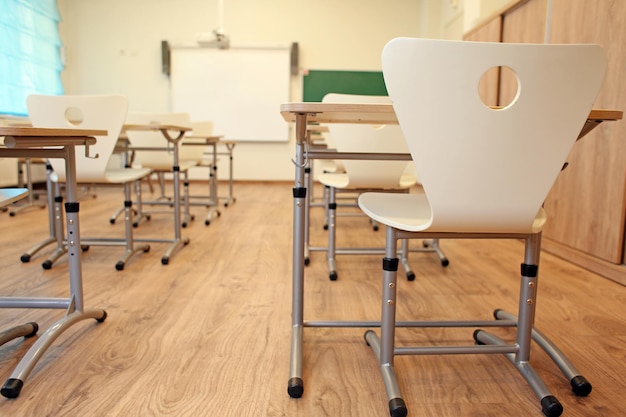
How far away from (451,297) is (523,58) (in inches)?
49.1

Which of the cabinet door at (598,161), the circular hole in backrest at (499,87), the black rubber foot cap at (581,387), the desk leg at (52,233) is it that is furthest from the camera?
the circular hole in backrest at (499,87)

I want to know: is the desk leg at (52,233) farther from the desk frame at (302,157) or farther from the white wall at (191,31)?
the white wall at (191,31)

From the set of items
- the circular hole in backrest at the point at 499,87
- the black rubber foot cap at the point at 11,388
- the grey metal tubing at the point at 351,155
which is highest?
the circular hole in backrest at the point at 499,87

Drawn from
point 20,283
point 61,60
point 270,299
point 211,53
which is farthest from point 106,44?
point 270,299

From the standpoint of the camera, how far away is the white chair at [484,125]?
985 mm

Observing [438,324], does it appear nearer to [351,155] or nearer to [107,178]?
[351,155]

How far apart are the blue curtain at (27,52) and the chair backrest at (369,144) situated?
441 centimetres

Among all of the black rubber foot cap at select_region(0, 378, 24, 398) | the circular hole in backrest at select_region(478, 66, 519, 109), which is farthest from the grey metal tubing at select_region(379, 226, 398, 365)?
the circular hole in backrest at select_region(478, 66, 519, 109)

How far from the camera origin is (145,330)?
162cm

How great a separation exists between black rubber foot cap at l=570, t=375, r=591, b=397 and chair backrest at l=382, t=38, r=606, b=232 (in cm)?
49

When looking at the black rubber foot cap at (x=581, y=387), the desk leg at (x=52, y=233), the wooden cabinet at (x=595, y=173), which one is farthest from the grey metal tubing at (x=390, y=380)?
the desk leg at (x=52, y=233)

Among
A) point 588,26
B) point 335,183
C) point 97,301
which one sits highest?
point 588,26

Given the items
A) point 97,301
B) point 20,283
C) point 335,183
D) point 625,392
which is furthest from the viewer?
point 335,183

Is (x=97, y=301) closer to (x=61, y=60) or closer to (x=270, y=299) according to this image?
(x=270, y=299)
